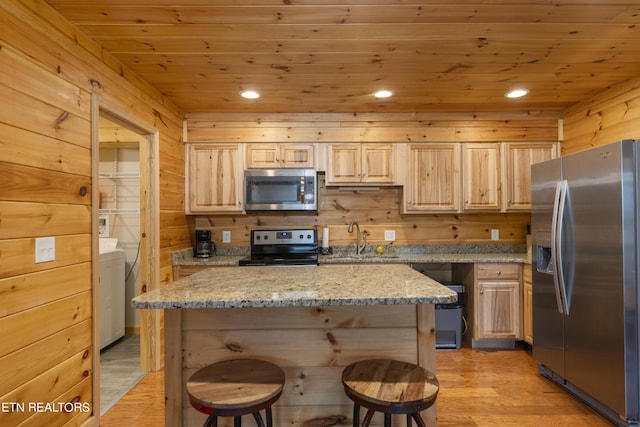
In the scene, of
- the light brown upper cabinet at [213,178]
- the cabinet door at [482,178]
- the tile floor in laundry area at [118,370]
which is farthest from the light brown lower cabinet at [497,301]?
the tile floor in laundry area at [118,370]

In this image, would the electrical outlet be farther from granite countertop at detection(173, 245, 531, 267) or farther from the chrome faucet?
the chrome faucet

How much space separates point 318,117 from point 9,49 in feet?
7.98

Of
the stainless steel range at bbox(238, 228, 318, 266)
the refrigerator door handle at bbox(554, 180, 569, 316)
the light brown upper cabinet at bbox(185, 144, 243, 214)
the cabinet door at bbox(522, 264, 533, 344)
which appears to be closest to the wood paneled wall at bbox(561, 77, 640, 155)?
the refrigerator door handle at bbox(554, 180, 569, 316)

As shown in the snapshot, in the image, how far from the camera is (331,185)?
11.5 feet

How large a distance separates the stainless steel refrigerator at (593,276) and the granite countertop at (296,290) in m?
1.24

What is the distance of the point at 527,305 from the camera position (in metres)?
3.14

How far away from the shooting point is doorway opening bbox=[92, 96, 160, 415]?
7.22ft

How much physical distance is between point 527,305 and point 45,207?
372 centimetres

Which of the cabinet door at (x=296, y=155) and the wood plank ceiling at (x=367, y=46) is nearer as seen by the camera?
the wood plank ceiling at (x=367, y=46)

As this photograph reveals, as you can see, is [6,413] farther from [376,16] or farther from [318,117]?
[318,117]

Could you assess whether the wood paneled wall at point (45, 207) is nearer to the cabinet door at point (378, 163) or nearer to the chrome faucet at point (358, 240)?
the cabinet door at point (378, 163)

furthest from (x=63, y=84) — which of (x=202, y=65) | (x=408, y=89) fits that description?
(x=408, y=89)

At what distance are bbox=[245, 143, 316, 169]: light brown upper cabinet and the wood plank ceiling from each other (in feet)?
1.70

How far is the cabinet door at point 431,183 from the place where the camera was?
3.48m
